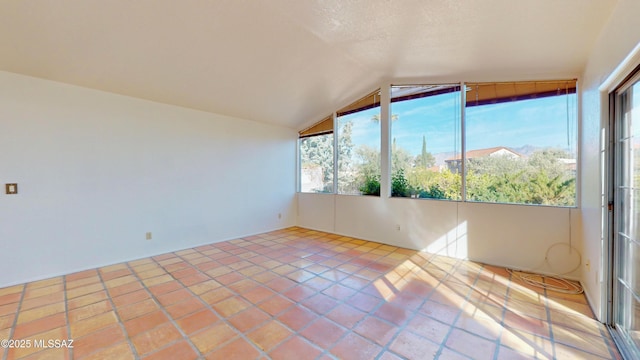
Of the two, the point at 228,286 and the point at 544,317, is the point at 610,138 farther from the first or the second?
the point at 228,286

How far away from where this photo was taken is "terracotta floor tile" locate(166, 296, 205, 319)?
2346 mm

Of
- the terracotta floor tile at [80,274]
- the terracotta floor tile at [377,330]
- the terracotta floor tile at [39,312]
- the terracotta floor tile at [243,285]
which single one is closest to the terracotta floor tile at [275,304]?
the terracotta floor tile at [243,285]

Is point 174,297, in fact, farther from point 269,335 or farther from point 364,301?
point 364,301

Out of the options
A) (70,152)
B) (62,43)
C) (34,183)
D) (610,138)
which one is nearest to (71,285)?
(34,183)

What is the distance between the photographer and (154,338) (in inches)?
78.4

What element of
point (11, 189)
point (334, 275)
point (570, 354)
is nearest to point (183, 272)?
point (334, 275)

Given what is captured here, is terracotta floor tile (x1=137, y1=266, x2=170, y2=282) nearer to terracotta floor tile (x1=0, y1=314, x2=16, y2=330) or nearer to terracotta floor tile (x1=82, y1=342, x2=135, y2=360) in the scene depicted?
terracotta floor tile (x1=0, y1=314, x2=16, y2=330)

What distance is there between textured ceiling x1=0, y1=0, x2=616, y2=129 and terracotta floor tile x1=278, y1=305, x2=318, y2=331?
2.87 m

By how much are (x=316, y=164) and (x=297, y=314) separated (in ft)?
12.7

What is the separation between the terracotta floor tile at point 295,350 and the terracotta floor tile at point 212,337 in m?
0.42

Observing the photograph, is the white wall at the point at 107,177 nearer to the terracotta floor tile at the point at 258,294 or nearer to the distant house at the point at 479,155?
the terracotta floor tile at the point at 258,294

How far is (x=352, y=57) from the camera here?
3.59 metres

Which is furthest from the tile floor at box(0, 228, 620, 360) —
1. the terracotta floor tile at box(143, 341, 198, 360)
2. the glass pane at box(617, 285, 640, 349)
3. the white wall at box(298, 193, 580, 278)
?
the white wall at box(298, 193, 580, 278)

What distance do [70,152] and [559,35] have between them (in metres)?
5.62
